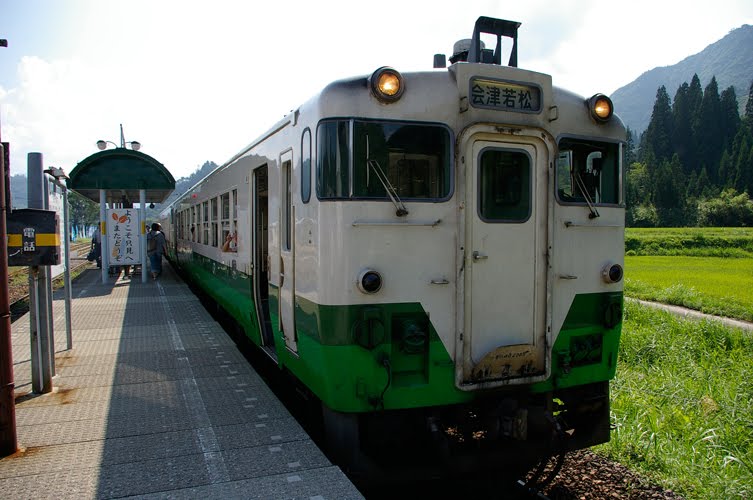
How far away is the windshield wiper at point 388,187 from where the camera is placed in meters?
3.75

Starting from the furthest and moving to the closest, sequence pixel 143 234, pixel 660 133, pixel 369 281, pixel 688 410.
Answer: pixel 660 133 → pixel 143 234 → pixel 688 410 → pixel 369 281

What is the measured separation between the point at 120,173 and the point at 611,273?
13423 millimetres

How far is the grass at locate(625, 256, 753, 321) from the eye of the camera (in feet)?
52.3

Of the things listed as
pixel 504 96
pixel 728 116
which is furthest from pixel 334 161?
pixel 728 116

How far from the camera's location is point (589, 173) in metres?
4.42

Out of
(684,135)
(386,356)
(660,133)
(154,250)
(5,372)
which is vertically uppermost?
(660,133)

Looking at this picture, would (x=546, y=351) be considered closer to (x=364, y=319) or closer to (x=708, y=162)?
(x=364, y=319)

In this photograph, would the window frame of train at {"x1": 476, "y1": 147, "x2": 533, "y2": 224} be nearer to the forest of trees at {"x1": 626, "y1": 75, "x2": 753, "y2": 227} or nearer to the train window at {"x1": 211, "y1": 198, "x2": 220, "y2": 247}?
the train window at {"x1": 211, "y1": 198, "x2": 220, "y2": 247}

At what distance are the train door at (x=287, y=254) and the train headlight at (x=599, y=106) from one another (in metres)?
2.33

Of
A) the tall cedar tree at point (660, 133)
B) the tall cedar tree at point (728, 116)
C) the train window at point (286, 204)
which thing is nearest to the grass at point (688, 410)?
the train window at point (286, 204)

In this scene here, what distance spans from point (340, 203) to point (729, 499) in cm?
347

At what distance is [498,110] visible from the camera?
4.00 metres

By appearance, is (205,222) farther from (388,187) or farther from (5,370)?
(388,187)

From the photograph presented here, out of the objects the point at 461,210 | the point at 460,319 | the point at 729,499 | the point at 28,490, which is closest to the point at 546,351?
the point at 460,319
